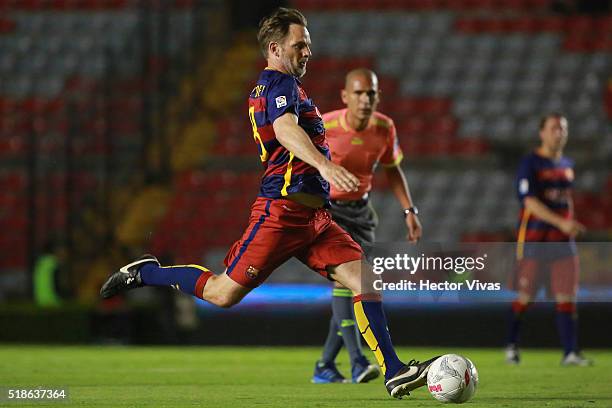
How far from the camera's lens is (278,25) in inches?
223

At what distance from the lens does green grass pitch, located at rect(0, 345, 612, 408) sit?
234 inches

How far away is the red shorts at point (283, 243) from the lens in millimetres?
5676

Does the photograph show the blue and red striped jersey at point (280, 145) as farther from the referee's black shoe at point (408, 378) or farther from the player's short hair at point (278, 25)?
the referee's black shoe at point (408, 378)

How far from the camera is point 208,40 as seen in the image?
64.8 feet

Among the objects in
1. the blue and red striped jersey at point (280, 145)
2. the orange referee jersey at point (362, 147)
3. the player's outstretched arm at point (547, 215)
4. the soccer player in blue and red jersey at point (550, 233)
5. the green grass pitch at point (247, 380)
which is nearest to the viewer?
the blue and red striped jersey at point (280, 145)

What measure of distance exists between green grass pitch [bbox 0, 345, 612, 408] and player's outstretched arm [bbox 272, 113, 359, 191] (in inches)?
51.3

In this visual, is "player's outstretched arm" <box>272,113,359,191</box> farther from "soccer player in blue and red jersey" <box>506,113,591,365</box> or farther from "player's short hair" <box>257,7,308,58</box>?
"soccer player in blue and red jersey" <box>506,113,591,365</box>

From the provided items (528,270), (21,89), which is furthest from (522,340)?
(21,89)

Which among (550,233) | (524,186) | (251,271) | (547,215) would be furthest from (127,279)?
(550,233)

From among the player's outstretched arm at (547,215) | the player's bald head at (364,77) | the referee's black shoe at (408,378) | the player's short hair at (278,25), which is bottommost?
the referee's black shoe at (408,378)

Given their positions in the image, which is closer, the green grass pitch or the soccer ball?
the soccer ball

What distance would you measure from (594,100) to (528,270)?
901 cm

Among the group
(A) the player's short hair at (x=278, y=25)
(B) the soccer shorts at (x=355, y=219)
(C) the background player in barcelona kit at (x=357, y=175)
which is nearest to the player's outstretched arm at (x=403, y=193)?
(C) the background player in barcelona kit at (x=357, y=175)

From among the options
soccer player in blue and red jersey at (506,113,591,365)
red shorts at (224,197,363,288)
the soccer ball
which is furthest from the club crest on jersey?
soccer player in blue and red jersey at (506,113,591,365)
